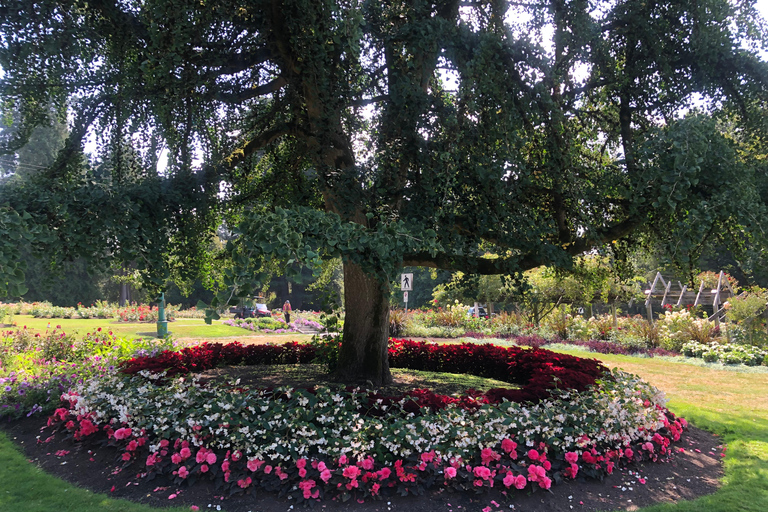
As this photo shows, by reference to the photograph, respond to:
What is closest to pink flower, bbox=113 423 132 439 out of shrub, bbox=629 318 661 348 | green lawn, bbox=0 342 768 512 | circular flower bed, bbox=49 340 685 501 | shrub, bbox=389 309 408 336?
circular flower bed, bbox=49 340 685 501

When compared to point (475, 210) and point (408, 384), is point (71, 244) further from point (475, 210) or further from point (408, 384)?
point (408, 384)

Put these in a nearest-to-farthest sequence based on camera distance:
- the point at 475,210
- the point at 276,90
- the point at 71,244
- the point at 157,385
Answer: the point at 71,244 → the point at 475,210 → the point at 157,385 → the point at 276,90

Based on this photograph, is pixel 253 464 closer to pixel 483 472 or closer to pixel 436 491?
pixel 436 491

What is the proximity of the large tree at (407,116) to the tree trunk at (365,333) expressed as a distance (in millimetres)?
1083

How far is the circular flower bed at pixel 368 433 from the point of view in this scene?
347 centimetres

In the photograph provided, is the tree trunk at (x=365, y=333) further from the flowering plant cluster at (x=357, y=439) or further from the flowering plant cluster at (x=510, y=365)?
the flowering plant cluster at (x=510, y=365)

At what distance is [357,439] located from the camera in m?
3.61

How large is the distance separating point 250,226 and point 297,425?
166 cm

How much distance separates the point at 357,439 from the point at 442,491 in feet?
2.34

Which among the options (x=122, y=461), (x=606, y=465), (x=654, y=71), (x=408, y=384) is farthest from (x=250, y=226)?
(x=654, y=71)

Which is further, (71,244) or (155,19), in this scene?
(155,19)

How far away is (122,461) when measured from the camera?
13.0 ft

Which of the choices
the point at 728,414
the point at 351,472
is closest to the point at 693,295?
the point at 728,414

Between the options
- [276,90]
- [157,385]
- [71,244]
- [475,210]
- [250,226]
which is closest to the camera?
[250,226]
